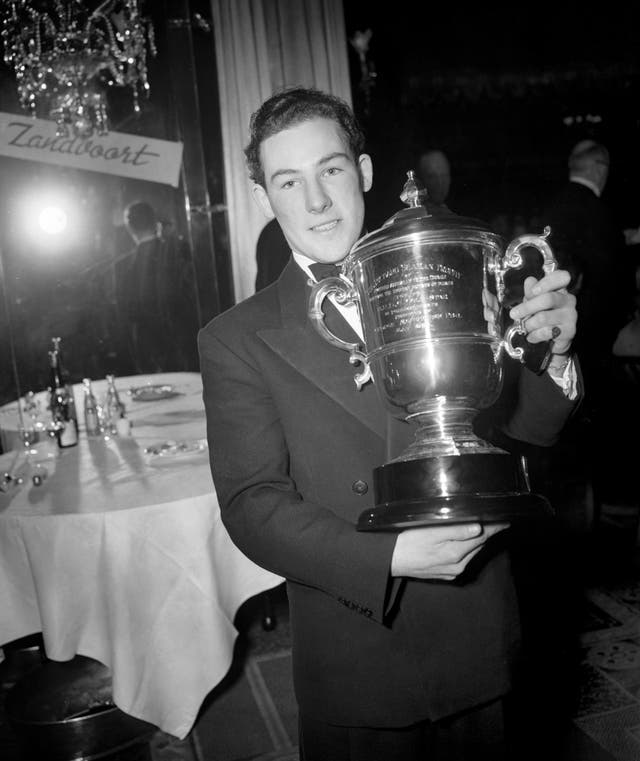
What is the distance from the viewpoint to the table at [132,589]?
2.22m

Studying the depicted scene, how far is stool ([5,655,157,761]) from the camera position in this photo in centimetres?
249

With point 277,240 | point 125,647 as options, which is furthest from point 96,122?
point 125,647

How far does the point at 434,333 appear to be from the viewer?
3.92 ft

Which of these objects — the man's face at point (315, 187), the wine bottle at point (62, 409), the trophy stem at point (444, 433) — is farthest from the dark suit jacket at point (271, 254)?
the trophy stem at point (444, 433)

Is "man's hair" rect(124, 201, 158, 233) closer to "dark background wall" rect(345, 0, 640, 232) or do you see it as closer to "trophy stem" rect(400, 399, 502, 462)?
"dark background wall" rect(345, 0, 640, 232)

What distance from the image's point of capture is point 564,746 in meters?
2.44

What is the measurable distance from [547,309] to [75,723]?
226cm

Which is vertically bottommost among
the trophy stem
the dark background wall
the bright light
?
the trophy stem

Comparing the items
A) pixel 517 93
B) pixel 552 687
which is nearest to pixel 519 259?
pixel 552 687

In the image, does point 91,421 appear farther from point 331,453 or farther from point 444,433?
point 444,433

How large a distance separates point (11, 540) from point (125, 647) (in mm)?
505

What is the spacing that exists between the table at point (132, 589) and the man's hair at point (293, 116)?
1.29 metres

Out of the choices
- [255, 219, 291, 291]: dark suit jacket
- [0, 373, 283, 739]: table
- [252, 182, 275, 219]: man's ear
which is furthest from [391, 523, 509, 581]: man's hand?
[255, 219, 291, 291]: dark suit jacket

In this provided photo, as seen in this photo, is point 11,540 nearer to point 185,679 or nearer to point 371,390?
point 185,679
